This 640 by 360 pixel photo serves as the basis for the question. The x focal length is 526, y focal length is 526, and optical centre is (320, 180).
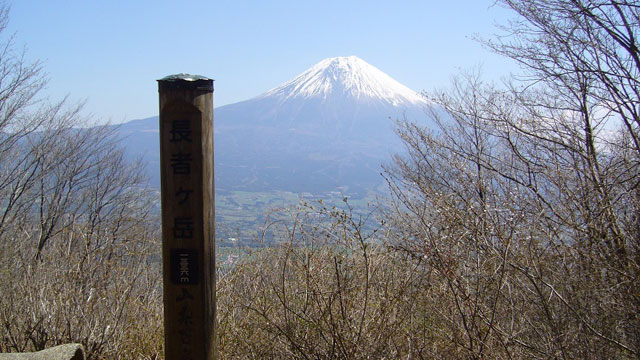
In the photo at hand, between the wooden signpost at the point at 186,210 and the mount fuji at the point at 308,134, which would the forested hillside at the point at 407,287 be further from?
the mount fuji at the point at 308,134

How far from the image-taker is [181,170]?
2932 millimetres

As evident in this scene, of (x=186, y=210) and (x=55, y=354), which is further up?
(x=186, y=210)

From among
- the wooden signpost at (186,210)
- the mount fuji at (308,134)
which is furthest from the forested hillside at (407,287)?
the mount fuji at (308,134)

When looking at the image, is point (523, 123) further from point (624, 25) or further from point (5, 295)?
point (5, 295)

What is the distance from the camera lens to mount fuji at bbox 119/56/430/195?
106562 millimetres

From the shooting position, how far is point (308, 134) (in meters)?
148

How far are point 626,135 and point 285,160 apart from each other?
119 meters

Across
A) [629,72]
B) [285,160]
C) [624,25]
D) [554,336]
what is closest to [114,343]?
[554,336]

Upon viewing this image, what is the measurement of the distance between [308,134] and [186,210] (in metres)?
146

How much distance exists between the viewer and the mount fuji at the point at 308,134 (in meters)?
107

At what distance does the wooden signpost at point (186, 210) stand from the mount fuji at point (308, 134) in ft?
268

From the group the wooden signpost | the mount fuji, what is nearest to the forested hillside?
the wooden signpost

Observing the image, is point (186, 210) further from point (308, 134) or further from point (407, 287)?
point (308, 134)

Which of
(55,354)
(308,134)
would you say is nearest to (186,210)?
(55,354)
